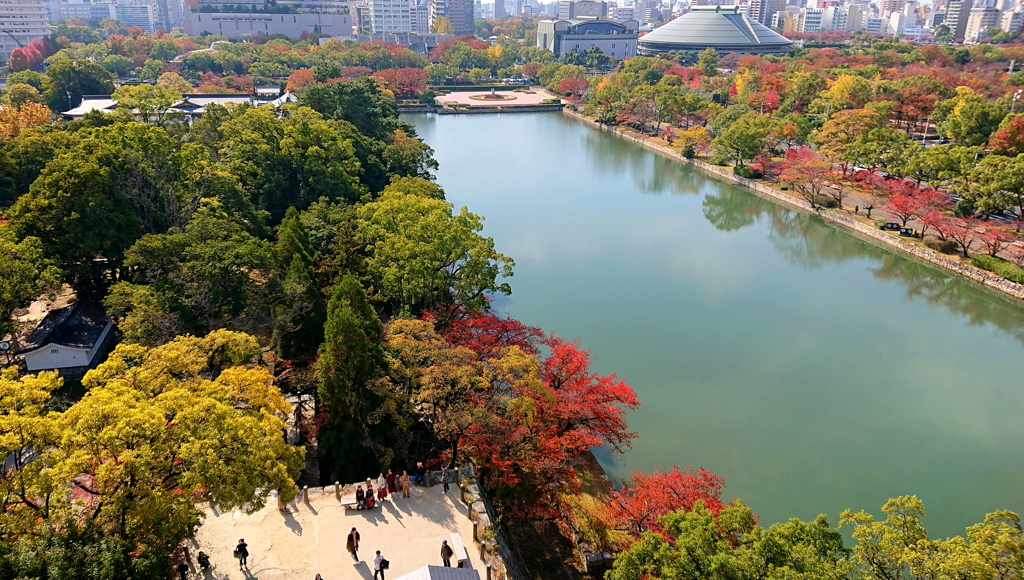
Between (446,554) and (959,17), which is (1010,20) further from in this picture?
(446,554)

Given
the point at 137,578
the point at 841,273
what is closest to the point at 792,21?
the point at 841,273

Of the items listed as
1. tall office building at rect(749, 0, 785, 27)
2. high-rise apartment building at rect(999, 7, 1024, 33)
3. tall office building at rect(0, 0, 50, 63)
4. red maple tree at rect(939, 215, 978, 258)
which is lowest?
red maple tree at rect(939, 215, 978, 258)

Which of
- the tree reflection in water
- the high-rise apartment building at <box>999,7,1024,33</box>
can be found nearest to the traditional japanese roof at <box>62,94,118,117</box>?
the tree reflection in water

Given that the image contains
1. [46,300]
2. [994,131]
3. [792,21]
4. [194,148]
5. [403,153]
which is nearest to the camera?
[46,300]

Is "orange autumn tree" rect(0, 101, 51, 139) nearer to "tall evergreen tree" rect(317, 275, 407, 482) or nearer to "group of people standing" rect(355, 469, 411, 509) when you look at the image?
"tall evergreen tree" rect(317, 275, 407, 482)

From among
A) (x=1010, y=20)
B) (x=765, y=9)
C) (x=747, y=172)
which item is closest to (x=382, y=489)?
(x=747, y=172)

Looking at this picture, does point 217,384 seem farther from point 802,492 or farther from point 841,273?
point 841,273
